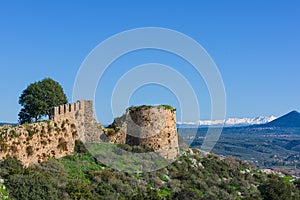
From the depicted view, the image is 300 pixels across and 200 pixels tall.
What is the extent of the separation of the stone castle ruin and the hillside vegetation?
0.80m

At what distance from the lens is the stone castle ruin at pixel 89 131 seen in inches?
1019

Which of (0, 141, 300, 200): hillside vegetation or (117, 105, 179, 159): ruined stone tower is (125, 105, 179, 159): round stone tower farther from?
(0, 141, 300, 200): hillside vegetation

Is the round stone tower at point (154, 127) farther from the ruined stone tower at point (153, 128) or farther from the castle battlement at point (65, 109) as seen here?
the castle battlement at point (65, 109)

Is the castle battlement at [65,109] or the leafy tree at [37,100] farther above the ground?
the leafy tree at [37,100]

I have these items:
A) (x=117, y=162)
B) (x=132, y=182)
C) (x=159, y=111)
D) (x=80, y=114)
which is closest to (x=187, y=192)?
(x=132, y=182)

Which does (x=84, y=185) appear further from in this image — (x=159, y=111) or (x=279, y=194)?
(x=279, y=194)

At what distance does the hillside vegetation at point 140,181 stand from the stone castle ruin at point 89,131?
0.80 m

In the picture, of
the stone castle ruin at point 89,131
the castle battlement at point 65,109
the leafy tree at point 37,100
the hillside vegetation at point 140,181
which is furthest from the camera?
the leafy tree at point 37,100

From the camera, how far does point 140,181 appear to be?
26.9 m

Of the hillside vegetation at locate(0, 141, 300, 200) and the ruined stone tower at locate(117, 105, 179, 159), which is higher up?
the ruined stone tower at locate(117, 105, 179, 159)

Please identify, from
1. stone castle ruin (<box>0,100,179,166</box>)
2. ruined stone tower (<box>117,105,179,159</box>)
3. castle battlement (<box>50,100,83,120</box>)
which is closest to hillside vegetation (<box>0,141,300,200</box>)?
stone castle ruin (<box>0,100,179,166</box>)

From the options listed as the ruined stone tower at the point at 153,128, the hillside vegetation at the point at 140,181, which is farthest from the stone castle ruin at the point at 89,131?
the hillside vegetation at the point at 140,181

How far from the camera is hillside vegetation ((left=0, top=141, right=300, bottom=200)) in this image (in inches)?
817

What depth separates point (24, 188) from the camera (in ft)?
64.4
